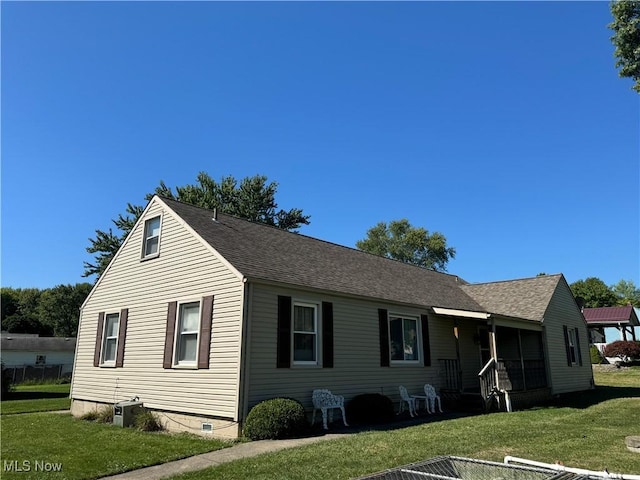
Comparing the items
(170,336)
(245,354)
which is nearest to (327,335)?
(245,354)

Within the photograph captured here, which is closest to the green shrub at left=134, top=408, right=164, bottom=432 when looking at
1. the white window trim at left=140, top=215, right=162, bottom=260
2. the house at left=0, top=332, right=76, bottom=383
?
the white window trim at left=140, top=215, right=162, bottom=260

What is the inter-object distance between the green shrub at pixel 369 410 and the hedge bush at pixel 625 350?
2517 cm

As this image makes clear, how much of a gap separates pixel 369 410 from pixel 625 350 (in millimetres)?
25919

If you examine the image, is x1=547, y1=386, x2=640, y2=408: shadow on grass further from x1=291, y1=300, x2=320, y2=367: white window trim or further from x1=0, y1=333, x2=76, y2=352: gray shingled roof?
x1=0, y1=333, x2=76, y2=352: gray shingled roof

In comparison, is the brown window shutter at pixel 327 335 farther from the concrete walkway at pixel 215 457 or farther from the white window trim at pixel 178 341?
the white window trim at pixel 178 341

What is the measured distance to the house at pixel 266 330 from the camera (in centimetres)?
1046

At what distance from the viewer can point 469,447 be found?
26.1 ft

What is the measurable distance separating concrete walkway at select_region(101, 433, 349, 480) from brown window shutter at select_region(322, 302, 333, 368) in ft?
7.09

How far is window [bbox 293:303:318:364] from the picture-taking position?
37.2 ft

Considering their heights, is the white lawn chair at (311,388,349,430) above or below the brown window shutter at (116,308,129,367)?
below

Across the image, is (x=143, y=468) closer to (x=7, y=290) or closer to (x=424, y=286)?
(x=424, y=286)

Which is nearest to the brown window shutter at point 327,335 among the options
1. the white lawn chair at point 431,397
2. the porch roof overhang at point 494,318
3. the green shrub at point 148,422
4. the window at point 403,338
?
the window at point 403,338

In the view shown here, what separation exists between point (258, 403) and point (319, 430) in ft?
5.28

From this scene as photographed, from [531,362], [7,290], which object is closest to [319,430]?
[531,362]
